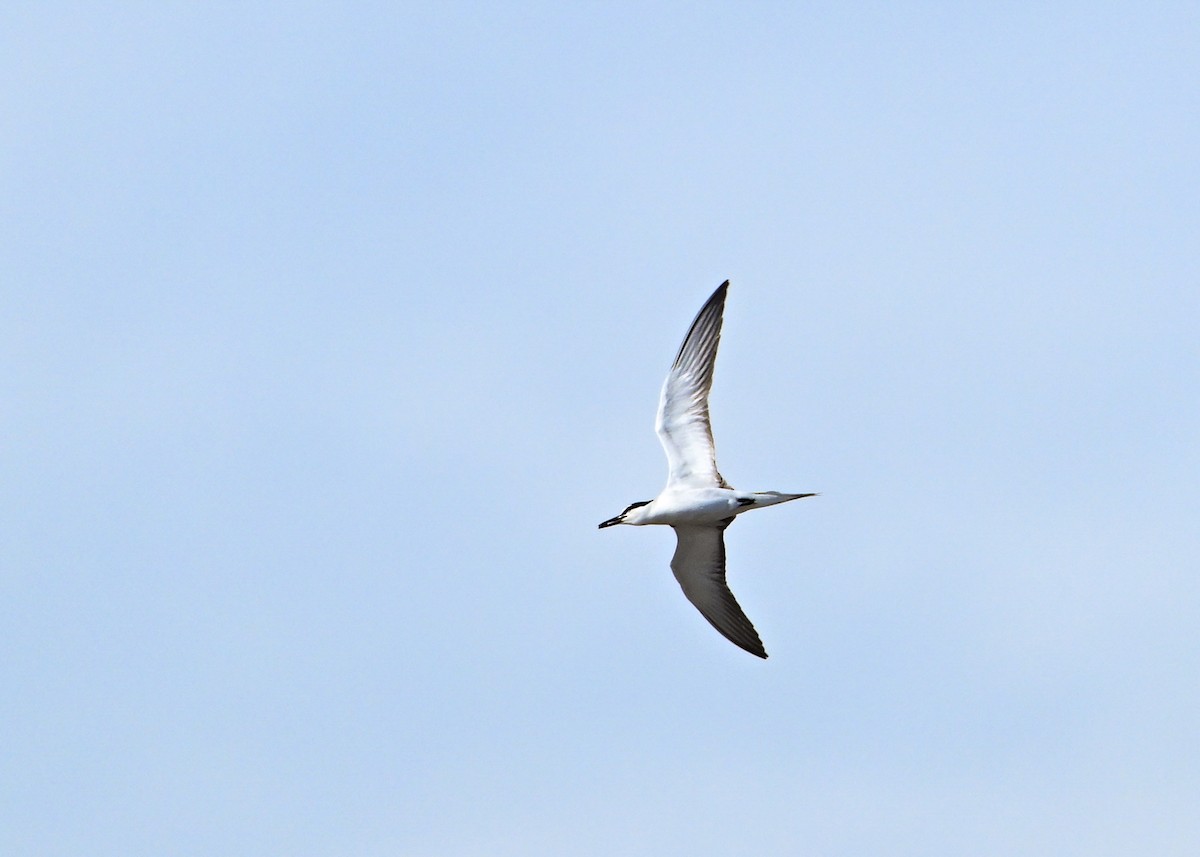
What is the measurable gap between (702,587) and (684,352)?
620cm

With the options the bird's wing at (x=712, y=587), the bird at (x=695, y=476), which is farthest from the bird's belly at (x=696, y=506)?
the bird's wing at (x=712, y=587)

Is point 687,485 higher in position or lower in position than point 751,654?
higher

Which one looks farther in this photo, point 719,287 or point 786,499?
point 719,287

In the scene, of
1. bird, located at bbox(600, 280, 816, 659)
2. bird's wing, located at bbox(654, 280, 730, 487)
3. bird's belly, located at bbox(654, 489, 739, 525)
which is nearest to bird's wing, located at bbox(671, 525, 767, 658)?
bird, located at bbox(600, 280, 816, 659)

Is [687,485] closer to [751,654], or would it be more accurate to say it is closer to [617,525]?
[617,525]

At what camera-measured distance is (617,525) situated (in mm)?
41094

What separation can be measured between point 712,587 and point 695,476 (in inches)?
145

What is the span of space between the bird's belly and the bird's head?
1.61 feet

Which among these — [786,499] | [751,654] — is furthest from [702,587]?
[786,499]

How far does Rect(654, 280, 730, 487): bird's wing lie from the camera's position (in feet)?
131

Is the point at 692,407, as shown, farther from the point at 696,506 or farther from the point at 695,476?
A: the point at 696,506

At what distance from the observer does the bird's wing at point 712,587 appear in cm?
4134

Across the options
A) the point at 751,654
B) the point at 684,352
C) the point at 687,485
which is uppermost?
the point at 684,352

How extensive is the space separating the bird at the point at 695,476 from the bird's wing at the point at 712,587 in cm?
3
